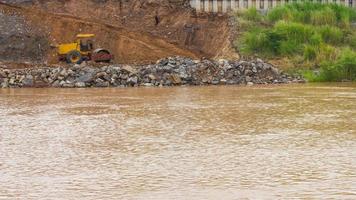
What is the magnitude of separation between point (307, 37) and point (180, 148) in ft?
69.7

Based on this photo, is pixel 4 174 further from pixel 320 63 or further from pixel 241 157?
pixel 320 63

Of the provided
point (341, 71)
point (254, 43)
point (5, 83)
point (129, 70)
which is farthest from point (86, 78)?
point (341, 71)

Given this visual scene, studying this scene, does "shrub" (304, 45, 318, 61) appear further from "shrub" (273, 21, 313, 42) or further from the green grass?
"shrub" (273, 21, 313, 42)

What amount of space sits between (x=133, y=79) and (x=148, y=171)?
17.8 m

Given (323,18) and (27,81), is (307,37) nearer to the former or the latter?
(323,18)

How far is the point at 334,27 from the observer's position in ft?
112

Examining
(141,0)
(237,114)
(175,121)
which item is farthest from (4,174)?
(141,0)

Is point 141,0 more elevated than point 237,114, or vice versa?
point 141,0

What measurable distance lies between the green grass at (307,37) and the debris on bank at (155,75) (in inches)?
77.9

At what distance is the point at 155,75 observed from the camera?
28375 millimetres

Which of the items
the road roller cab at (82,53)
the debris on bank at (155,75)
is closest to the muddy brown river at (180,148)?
the debris on bank at (155,75)

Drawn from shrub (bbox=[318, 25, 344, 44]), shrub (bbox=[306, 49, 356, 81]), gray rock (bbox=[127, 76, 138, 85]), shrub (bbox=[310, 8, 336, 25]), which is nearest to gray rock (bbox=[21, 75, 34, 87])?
gray rock (bbox=[127, 76, 138, 85])

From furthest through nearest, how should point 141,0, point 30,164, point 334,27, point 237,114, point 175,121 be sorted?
point 141,0, point 334,27, point 237,114, point 175,121, point 30,164

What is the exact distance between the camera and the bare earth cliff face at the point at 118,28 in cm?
3475
